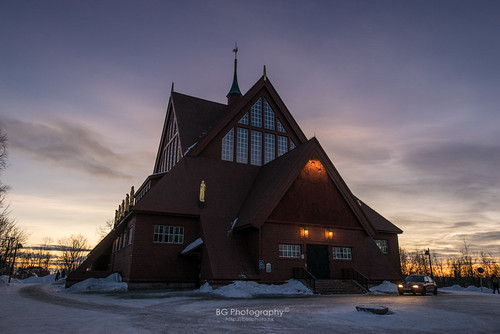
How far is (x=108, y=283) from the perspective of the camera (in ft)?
80.9

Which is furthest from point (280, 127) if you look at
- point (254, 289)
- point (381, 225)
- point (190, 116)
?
point (254, 289)

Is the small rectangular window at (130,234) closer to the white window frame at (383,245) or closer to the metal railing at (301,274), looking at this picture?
the metal railing at (301,274)

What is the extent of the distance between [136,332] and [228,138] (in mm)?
24739

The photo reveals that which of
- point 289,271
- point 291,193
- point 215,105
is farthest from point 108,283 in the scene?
point 215,105

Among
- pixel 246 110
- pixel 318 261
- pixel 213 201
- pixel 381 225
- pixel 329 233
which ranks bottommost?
pixel 318 261

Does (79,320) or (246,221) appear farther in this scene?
(246,221)

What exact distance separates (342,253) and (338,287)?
3577 millimetres

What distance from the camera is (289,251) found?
2511cm

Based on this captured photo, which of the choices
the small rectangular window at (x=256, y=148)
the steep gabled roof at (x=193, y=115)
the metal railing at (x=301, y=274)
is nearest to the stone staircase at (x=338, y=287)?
the metal railing at (x=301, y=274)

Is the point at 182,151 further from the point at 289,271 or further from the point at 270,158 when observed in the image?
the point at 289,271

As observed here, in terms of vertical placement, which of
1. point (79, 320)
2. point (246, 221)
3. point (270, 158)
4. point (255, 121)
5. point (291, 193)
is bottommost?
point (79, 320)

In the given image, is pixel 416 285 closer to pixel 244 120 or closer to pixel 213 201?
pixel 213 201

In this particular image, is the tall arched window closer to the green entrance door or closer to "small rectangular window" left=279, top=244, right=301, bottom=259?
"small rectangular window" left=279, top=244, right=301, bottom=259

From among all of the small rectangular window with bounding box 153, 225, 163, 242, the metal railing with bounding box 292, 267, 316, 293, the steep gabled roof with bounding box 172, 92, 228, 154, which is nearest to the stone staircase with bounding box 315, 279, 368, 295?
the metal railing with bounding box 292, 267, 316, 293
